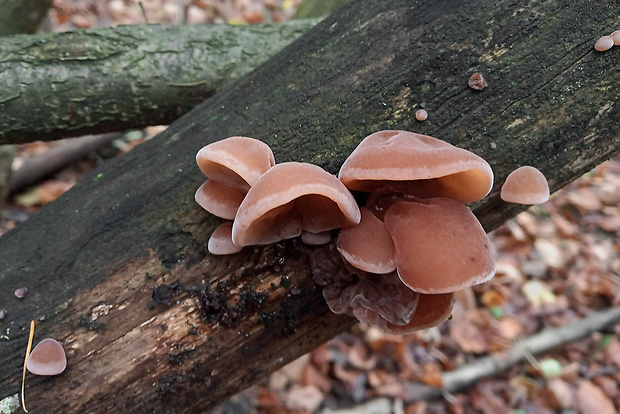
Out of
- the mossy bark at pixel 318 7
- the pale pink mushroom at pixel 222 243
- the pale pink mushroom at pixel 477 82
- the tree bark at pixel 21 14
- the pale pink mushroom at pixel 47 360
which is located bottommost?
the mossy bark at pixel 318 7

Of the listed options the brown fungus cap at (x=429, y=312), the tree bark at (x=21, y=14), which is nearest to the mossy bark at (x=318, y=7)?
the tree bark at (x=21, y=14)

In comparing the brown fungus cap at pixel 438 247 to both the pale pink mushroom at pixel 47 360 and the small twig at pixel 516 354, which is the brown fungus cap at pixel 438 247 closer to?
the pale pink mushroom at pixel 47 360

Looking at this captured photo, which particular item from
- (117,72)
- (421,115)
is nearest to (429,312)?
(421,115)

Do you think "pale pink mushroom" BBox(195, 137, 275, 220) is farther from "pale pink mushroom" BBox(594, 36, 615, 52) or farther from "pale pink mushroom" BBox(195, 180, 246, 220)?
"pale pink mushroom" BBox(594, 36, 615, 52)

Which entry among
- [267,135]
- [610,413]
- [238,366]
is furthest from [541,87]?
[610,413]

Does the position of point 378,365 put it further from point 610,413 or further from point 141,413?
point 141,413

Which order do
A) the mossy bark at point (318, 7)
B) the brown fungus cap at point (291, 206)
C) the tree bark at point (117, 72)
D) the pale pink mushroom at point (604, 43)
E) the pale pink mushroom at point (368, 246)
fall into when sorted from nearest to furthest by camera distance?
the brown fungus cap at point (291, 206) < the pale pink mushroom at point (368, 246) < the pale pink mushroom at point (604, 43) < the tree bark at point (117, 72) < the mossy bark at point (318, 7)

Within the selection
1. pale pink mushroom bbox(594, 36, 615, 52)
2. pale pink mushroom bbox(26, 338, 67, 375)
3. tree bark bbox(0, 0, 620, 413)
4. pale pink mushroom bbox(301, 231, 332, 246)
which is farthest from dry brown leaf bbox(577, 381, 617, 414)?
pale pink mushroom bbox(26, 338, 67, 375)

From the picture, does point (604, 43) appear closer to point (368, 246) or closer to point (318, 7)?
point (368, 246)
